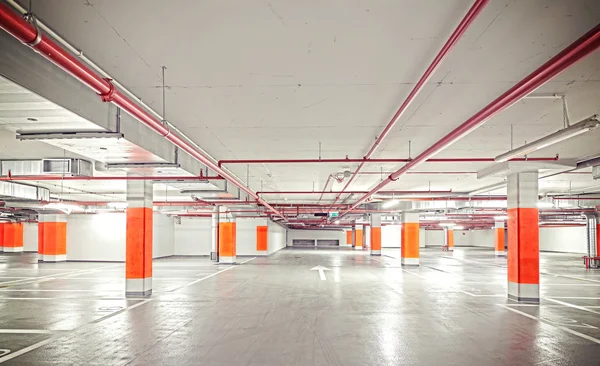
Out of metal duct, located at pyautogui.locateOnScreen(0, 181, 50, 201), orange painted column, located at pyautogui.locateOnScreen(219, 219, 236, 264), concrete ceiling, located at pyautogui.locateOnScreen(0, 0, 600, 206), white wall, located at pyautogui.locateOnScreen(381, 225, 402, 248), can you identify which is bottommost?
white wall, located at pyautogui.locateOnScreen(381, 225, 402, 248)

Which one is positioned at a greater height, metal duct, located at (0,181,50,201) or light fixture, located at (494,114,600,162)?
light fixture, located at (494,114,600,162)

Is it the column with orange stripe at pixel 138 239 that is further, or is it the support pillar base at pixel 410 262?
the support pillar base at pixel 410 262

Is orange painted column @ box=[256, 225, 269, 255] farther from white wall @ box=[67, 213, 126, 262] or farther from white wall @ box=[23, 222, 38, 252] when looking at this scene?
white wall @ box=[23, 222, 38, 252]

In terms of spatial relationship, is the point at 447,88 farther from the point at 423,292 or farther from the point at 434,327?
the point at 423,292

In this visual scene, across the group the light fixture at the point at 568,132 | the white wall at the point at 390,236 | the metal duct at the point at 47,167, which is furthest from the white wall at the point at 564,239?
the metal duct at the point at 47,167

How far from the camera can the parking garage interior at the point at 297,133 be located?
3.62 metres

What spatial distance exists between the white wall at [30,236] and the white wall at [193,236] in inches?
526

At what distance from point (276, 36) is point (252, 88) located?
1427 mm

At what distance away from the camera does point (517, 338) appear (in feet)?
22.0

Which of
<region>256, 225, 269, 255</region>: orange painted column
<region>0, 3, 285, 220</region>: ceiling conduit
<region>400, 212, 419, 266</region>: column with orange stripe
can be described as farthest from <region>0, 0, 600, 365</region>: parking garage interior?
<region>256, 225, 269, 255</region>: orange painted column

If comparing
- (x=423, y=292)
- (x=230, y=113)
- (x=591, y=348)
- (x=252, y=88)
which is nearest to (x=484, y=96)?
(x=252, y=88)

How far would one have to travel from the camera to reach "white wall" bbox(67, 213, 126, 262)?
25156 millimetres

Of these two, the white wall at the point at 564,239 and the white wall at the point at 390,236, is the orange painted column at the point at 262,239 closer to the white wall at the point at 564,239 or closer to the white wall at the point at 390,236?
the white wall at the point at 390,236

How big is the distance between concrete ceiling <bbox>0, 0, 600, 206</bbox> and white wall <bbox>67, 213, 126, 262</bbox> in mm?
20162
